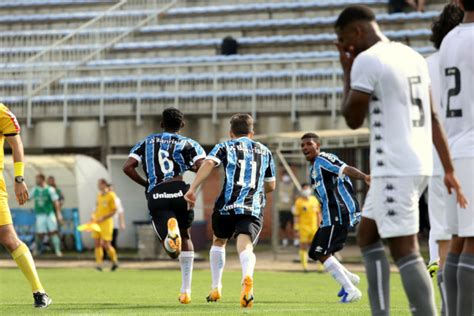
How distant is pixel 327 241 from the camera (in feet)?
46.4

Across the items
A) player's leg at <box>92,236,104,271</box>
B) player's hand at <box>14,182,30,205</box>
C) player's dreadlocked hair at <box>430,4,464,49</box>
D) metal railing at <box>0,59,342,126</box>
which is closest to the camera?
player's dreadlocked hair at <box>430,4,464,49</box>

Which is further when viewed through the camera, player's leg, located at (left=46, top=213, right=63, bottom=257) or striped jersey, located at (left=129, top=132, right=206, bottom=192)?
player's leg, located at (left=46, top=213, right=63, bottom=257)

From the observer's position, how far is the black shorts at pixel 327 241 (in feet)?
46.1

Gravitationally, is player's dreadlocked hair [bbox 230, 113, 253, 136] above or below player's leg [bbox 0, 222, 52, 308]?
above

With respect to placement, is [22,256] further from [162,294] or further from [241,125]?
[162,294]

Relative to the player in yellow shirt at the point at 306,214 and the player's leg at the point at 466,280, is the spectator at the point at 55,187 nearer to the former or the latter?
the player in yellow shirt at the point at 306,214

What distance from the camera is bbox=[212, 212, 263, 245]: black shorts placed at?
12.2 metres

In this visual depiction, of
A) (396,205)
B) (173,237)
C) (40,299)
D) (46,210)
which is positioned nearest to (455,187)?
(396,205)

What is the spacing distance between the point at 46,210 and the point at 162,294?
1405 centimetres

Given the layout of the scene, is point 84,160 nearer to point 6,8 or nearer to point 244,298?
point 6,8

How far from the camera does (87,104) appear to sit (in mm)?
32094

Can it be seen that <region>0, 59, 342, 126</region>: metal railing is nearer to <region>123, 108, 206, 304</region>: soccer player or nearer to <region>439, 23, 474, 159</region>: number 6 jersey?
<region>123, 108, 206, 304</region>: soccer player

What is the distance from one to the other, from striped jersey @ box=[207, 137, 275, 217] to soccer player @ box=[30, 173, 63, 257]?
17.2 metres

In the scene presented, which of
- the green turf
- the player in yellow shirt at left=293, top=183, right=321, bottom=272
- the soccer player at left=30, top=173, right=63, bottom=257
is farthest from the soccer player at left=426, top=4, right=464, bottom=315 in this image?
the soccer player at left=30, top=173, right=63, bottom=257
